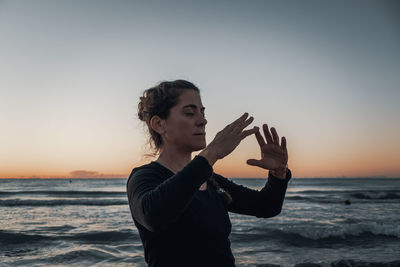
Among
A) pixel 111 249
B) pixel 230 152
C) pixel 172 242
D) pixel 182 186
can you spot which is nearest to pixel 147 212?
pixel 182 186

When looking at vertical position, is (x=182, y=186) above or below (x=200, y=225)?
above

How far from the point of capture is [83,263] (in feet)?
26.3

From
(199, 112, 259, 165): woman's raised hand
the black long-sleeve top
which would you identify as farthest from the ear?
(199, 112, 259, 165): woman's raised hand

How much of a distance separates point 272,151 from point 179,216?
0.85 metres

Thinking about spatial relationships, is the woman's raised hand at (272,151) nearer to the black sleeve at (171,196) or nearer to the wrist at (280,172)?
the wrist at (280,172)

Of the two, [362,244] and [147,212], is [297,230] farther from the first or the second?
[147,212]

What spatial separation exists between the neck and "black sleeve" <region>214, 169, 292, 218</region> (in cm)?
43

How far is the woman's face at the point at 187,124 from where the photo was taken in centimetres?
188

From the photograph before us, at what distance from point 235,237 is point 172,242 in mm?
10175

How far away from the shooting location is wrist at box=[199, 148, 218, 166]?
154cm

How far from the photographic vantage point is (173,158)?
6.58 ft

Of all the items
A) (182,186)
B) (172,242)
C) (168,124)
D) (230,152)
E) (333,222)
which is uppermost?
(168,124)

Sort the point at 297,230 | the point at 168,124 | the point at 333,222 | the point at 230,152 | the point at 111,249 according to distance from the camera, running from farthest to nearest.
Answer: the point at 333,222
the point at 297,230
the point at 111,249
the point at 168,124
the point at 230,152

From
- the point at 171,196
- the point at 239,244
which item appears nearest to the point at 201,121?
the point at 171,196
